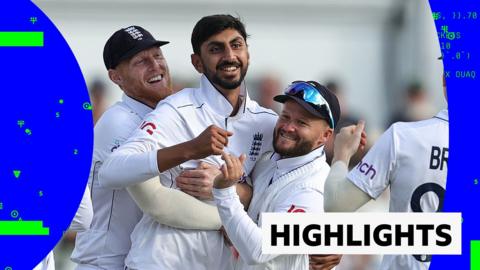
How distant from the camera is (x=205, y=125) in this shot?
5.01 m

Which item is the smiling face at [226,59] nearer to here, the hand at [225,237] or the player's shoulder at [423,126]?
the hand at [225,237]

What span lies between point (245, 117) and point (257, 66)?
1.38 metres

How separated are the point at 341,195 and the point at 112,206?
119 cm

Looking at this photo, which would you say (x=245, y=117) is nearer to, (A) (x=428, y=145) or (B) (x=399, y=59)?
(A) (x=428, y=145)

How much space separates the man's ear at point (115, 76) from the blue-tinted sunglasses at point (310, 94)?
102 cm

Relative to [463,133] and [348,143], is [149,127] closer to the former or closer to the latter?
[348,143]

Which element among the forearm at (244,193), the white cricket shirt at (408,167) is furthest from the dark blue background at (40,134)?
the white cricket shirt at (408,167)

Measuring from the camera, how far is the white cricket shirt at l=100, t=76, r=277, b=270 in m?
4.92

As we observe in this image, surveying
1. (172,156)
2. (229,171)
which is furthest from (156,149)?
(229,171)

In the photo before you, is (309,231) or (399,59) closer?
(309,231)

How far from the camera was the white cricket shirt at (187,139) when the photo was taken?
4.92 meters

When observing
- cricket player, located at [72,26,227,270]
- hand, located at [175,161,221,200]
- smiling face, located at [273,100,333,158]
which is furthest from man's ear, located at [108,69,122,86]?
smiling face, located at [273,100,333,158]

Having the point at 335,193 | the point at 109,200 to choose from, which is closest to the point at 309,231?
the point at 335,193

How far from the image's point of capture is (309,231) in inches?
189
